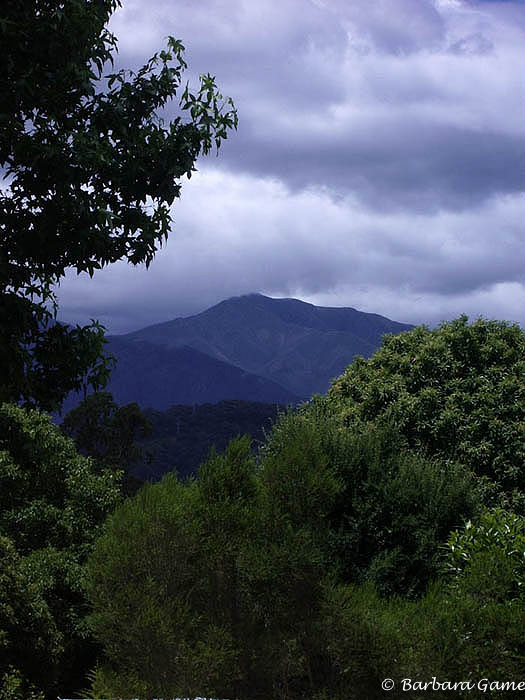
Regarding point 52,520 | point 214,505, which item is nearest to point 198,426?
point 52,520

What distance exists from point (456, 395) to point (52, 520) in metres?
8.29

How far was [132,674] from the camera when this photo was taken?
772cm

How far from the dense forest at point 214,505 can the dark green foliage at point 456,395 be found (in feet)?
0.16

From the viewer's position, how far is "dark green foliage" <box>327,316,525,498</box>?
15.3 meters

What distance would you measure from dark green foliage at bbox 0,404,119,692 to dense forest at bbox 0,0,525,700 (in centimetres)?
5

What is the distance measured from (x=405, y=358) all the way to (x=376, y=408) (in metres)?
1.40

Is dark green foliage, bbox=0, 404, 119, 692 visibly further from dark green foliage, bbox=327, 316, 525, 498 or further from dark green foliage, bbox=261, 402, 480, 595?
dark green foliage, bbox=327, 316, 525, 498

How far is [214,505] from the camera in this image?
7.97 metres

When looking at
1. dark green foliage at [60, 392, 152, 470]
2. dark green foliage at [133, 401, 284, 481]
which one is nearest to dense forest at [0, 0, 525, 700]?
dark green foliage at [60, 392, 152, 470]

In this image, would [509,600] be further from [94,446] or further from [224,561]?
[94,446]

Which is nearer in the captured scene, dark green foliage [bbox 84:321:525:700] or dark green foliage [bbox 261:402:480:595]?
dark green foliage [bbox 84:321:525:700]

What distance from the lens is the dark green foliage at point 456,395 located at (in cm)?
1526

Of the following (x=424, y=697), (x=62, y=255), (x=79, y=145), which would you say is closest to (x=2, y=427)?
(x=62, y=255)

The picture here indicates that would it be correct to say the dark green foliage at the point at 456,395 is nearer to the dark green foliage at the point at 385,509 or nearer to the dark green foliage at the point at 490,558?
the dark green foliage at the point at 385,509
